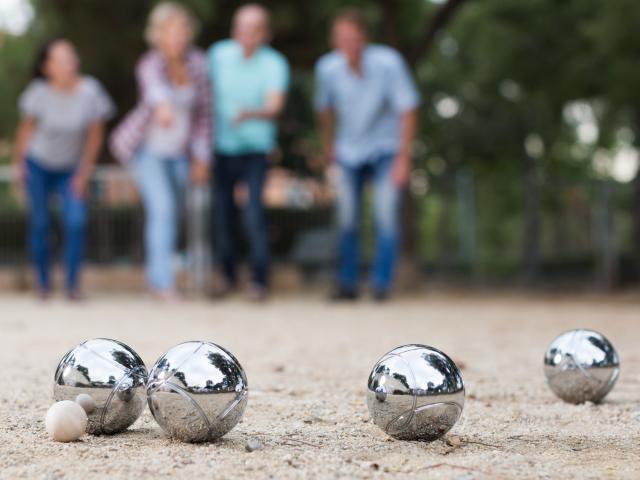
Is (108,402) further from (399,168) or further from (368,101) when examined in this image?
(368,101)

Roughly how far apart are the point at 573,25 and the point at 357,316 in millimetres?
6715

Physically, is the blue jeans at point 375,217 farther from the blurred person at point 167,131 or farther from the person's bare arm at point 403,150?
the blurred person at point 167,131

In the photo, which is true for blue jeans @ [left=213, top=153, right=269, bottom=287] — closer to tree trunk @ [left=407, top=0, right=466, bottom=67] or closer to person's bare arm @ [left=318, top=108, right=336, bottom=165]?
person's bare arm @ [left=318, top=108, right=336, bottom=165]

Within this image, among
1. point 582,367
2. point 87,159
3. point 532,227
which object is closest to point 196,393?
point 582,367

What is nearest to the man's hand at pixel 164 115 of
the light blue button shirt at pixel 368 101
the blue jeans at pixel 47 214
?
the blue jeans at pixel 47 214

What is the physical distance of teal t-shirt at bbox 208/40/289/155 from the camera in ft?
25.5

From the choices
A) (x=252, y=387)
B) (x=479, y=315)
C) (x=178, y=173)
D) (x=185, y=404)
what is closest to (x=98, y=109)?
(x=178, y=173)

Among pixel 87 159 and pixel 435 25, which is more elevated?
pixel 435 25

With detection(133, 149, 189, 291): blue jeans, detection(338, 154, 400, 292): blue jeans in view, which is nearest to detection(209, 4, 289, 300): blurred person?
detection(133, 149, 189, 291): blue jeans

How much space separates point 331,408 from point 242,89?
5.11 metres

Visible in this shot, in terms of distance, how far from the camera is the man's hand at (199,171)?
25.7 ft

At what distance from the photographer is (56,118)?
786cm

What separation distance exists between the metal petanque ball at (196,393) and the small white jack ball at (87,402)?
17 centimetres

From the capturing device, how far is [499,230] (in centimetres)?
1187
